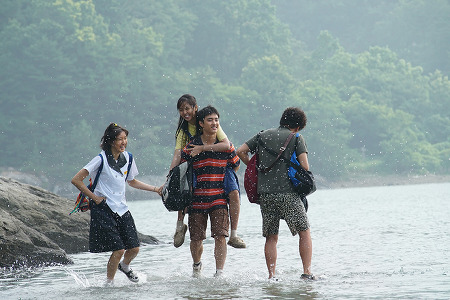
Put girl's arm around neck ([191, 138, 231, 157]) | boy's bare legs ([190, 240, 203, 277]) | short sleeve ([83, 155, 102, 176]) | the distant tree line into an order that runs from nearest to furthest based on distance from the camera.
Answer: short sleeve ([83, 155, 102, 176]) < girl's arm around neck ([191, 138, 231, 157]) < boy's bare legs ([190, 240, 203, 277]) < the distant tree line

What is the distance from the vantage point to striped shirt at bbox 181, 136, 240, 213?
25.1 ft

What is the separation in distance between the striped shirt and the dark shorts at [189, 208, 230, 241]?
6 cm

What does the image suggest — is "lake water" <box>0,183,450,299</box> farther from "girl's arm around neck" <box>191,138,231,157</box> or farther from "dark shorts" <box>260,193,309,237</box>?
"girl's arm around neck" <box>191,138,231,157</box>

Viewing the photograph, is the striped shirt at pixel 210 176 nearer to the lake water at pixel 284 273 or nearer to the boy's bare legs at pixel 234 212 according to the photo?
the boy's bare legs at pixel 234 212

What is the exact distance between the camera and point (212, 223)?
772 cm

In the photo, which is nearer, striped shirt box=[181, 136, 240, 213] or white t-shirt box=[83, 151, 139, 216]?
white t-shirt box=[83, 151, 139, 216]

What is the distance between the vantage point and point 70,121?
172 ft

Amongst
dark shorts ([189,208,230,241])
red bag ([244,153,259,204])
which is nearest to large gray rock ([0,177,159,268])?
dark shorts ([189,208,230,241])

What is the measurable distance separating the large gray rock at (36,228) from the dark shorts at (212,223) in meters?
2.79

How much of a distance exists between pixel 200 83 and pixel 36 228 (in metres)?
47.7

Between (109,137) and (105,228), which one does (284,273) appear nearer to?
(105,228)

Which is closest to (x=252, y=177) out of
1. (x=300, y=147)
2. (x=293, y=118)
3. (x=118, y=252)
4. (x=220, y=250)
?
(x=300, y=147)

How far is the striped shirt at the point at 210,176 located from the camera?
25.1ft

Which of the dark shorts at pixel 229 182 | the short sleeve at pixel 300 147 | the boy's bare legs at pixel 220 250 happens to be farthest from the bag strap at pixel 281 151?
the boy's bare legs at pixel 220 250
